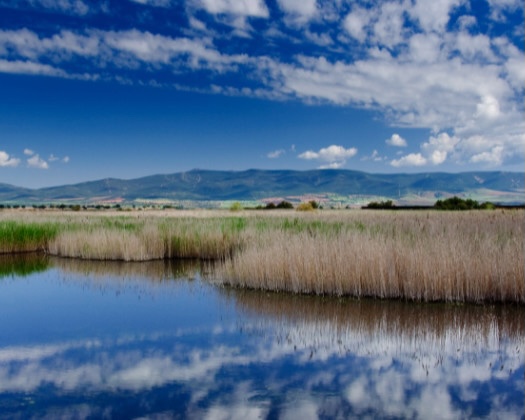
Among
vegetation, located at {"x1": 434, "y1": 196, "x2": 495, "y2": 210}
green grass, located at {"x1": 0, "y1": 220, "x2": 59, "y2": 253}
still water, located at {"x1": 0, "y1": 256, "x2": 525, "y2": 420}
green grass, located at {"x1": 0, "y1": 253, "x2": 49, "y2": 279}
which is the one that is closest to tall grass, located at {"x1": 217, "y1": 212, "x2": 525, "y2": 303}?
still water, located at {"x1": 0, "y1": 256, "x2": 525, "y2": 420}

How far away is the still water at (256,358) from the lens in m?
5.02

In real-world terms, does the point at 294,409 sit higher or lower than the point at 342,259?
lower

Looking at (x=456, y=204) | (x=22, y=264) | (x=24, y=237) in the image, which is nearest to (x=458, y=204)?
(x=456, y=204)

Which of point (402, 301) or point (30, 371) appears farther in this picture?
point (402, 301)

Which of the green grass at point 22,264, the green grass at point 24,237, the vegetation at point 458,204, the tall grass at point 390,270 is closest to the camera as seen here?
the tall grass at point 390,270

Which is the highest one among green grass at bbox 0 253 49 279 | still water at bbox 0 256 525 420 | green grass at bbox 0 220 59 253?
green grass at bbox 0 220 59 253

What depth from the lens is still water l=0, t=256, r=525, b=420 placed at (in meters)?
5.02

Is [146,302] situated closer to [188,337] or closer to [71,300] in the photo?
[71,300]

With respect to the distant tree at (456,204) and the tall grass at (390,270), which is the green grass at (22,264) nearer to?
the tall grass at (390,270)

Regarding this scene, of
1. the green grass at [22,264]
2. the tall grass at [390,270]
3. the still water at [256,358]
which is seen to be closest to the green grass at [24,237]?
the green grass at [22,264]

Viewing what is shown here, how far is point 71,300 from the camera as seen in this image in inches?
416

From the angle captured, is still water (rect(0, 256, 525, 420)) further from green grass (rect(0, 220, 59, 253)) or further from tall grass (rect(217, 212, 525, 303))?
green grass (rect(0, 220, 59, 253))

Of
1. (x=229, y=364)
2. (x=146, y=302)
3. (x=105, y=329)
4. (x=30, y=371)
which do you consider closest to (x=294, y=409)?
(x=229, y=364)

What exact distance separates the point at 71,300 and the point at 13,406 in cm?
564
